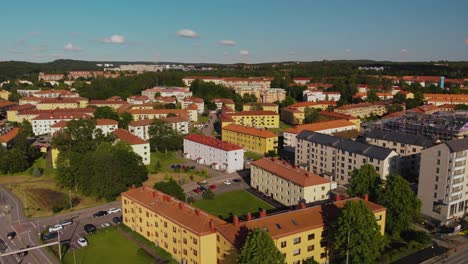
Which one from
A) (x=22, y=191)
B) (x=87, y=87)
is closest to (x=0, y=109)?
(x=87, y=87)

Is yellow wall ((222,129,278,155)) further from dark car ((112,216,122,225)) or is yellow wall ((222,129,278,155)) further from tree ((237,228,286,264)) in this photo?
tree ((237,228,286,264))

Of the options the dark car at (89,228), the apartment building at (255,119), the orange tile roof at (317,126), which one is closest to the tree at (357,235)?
the dark car at (89,228)

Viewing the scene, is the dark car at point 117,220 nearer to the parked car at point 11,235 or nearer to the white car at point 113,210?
the white car at point 113,210

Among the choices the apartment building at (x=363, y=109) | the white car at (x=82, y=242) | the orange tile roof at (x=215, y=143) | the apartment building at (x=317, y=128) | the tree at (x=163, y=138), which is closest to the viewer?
the white car at (x=82, y=242)

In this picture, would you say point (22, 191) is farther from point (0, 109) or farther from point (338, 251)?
point (0, 109)

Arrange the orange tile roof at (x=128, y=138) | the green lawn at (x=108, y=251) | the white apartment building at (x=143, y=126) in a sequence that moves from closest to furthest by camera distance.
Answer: the green lawn at (x=108, y=251)
the orange tile roof at (x=128, y=138)
the white apartment building at (x=143, y=126)

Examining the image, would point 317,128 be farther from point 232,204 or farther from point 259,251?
point 259,251

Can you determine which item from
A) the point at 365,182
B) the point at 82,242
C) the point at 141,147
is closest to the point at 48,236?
the point at 82,242
